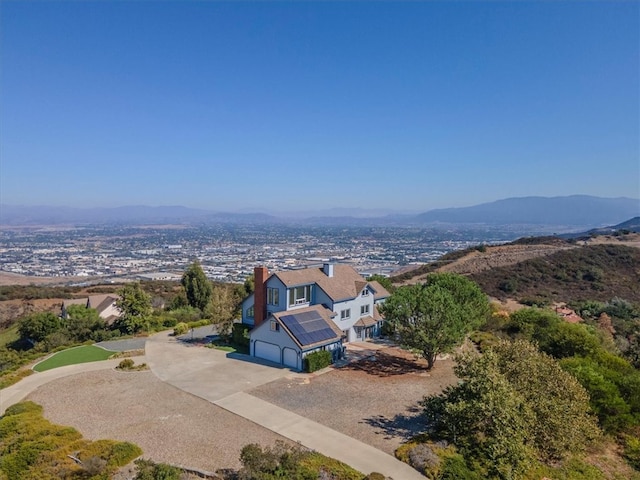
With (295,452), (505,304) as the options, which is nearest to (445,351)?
(295,452)

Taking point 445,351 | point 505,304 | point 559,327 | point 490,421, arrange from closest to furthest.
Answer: point 490,421 < point 445,351 < point 559,327 < point 505,304

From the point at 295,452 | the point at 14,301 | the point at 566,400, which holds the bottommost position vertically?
the point at 14,301

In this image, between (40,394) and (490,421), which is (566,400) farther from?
(40,394)

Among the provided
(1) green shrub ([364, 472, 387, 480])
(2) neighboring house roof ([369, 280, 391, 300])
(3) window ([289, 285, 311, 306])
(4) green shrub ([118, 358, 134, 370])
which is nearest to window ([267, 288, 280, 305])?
(3) window ([289, 285, 311, 306])

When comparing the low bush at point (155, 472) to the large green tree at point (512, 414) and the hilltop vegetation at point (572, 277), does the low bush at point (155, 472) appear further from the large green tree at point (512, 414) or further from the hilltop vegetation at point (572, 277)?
the hilltop vegetation at point (572, 277)

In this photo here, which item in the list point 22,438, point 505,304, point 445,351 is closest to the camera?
point 22,438

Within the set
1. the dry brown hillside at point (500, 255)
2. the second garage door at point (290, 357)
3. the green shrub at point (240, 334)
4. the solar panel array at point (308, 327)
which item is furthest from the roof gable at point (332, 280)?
the dry brown hillside at point (500, 255)

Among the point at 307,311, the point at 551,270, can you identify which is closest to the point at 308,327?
the point at 307,311
